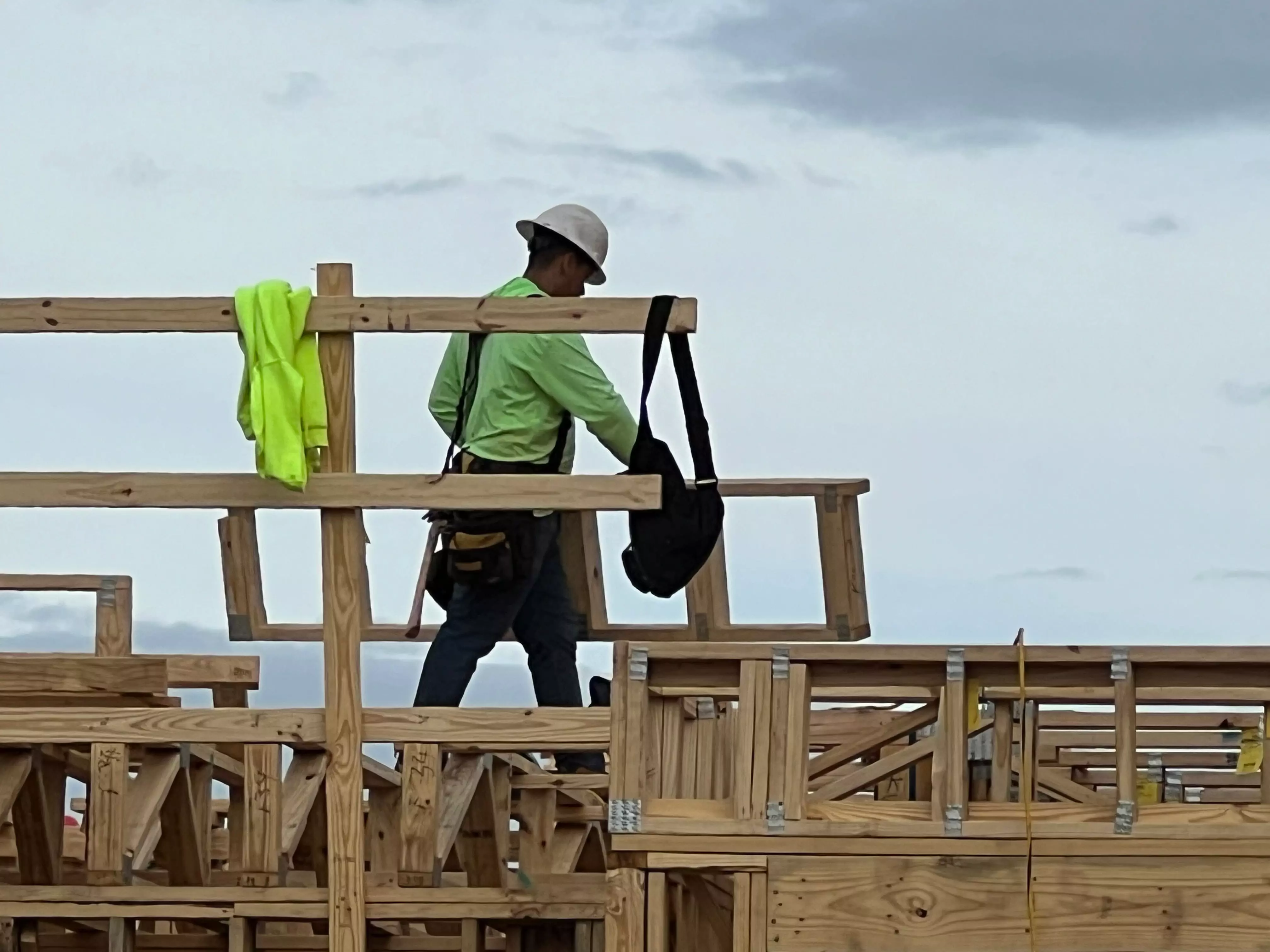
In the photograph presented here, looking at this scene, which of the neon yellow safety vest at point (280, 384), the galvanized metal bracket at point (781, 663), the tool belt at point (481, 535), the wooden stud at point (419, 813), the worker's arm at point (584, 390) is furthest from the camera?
the wooden stud at point (419, 813)

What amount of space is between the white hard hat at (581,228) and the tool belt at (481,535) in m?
0.54

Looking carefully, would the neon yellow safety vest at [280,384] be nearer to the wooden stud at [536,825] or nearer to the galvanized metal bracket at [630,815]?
the galvanized metal bracket at [630,815]

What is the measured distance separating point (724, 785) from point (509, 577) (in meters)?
1.21

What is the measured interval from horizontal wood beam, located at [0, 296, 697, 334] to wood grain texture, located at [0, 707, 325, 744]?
148cm

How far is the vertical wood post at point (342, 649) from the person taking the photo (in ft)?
29.9

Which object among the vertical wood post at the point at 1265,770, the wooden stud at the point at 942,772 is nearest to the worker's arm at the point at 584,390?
the wooden stud at the point at 942,772

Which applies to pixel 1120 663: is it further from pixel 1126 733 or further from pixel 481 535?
pixel 481 535

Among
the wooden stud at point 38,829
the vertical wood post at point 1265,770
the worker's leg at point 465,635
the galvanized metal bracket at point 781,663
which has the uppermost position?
the worker's leg at point 465,635

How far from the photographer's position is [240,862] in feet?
38.7

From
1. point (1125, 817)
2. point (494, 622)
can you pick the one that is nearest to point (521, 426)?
point (494, 622)

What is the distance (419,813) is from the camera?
10.5 m

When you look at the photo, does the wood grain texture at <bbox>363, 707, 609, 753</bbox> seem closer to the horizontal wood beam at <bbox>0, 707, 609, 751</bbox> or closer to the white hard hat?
the horizontal wood beam at <bbox>0, 707, 609, 751</bbox>

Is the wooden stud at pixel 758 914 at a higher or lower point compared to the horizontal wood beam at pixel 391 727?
lower

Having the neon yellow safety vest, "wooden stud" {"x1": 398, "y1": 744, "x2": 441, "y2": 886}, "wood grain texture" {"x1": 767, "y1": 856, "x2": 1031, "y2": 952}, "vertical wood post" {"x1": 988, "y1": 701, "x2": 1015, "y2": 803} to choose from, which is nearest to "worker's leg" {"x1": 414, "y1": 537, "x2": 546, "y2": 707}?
"wooden stud" {"x1": 398, "y1": 744, "x2": 441, "y2": 886}
